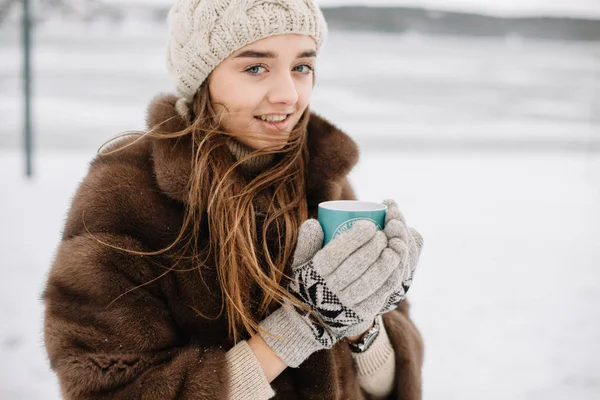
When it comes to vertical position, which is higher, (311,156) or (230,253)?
(311,156)

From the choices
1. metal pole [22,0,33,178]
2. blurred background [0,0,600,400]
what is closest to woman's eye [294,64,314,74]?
blurred background [0,0,600,400]

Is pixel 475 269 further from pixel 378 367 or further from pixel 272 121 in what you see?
pixel 272 121

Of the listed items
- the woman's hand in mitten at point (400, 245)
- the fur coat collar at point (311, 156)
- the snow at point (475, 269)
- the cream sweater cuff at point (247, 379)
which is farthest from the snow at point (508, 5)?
the cream sweater cuff at point (247, 379)

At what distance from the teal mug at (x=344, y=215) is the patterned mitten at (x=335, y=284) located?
2cm

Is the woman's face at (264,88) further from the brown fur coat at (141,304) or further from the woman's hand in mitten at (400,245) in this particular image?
the woman's hand in mitten at (400,245)

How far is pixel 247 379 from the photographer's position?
110 cm

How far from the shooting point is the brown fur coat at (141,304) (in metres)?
1.04

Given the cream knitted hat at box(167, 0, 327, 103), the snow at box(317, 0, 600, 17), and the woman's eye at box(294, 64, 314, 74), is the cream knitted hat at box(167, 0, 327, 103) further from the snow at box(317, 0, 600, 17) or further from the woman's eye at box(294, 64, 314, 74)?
the snow at box(317, 0, 600, 17)

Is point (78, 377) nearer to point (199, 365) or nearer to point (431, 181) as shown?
point (199, 365)

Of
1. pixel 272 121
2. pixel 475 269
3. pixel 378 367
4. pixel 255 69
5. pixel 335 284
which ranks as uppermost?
pixel 255 69

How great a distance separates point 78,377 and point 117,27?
526 cm

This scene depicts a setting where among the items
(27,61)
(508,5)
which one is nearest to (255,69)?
(27,61)

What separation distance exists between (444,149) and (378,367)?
5.15 m

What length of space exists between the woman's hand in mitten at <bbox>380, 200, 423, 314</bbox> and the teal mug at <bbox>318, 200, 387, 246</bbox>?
2 centimetres
